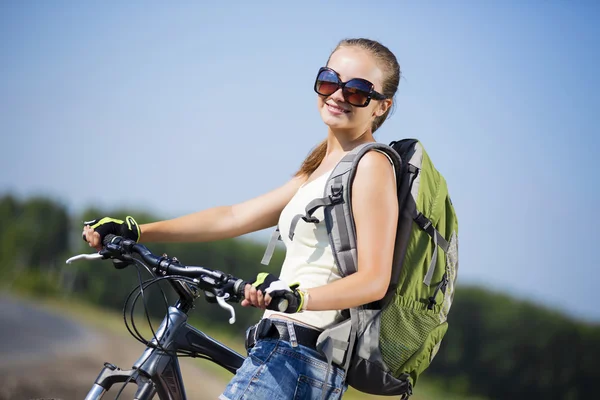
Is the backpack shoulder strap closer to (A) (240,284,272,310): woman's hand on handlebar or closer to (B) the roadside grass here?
(A) (240,284,272,310): woman's hand on handlebar

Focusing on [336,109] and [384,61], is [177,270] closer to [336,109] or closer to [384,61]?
[336,109]

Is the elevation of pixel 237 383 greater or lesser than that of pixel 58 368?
greater

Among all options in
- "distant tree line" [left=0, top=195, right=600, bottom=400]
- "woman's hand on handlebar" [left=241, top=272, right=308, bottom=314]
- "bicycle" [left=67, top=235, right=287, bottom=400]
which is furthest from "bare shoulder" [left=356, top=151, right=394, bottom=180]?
"distant tree line" [left=0, top=195, right=600, bottom=400]

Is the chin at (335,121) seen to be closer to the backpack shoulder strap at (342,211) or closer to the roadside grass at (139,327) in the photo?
the backpack shoulder strap at (342,211)

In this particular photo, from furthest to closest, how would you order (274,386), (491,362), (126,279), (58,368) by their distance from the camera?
1. (126,279)
2. (491,362)
3. (58,368)
4. (274,386)

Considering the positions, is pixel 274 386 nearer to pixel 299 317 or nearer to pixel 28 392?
pixel 299 317

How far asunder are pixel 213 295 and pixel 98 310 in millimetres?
10195

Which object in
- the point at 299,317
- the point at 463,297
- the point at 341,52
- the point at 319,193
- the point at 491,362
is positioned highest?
the point at 341,52

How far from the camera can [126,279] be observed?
464 inches

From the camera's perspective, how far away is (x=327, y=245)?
7.77ft

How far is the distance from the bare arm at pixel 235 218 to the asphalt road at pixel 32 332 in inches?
194

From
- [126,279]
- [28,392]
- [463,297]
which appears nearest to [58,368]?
[28,392]

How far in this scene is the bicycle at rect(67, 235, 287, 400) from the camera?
7.73 feet

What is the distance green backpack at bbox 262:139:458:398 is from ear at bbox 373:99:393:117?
21 centimetres
